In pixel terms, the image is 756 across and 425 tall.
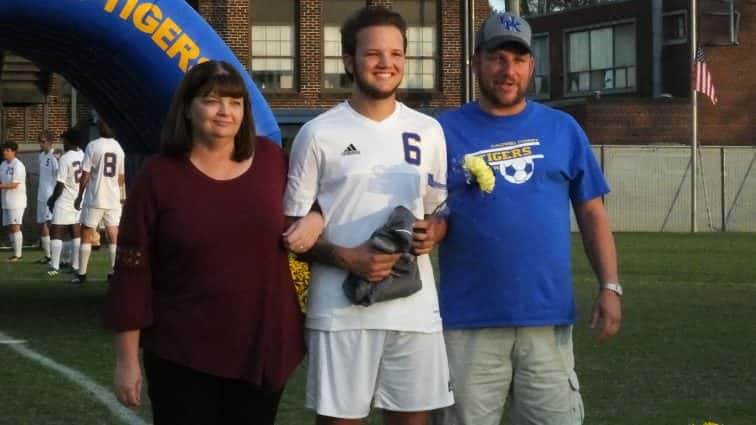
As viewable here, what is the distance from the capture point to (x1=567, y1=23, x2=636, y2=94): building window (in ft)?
175

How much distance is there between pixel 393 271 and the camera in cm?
525

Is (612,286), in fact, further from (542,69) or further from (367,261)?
(542,69)

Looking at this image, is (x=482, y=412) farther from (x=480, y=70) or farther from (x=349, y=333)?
(x=480, y=70)

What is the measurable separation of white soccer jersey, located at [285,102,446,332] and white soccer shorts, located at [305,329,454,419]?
45 mm

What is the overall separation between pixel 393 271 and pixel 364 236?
0.51 feet

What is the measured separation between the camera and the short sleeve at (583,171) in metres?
5.73

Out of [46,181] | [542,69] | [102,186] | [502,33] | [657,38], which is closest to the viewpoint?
[502,33]

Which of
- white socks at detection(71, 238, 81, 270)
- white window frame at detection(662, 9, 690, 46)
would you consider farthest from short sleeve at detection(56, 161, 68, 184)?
white window frame at detection(662, 9, 690, 46)

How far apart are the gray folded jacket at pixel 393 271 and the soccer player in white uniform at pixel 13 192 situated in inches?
A: 791

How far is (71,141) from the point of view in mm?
21000

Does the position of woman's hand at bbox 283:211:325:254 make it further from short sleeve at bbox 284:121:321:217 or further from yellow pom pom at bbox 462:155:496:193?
yellow pom pom at bbox 462:155:496:193

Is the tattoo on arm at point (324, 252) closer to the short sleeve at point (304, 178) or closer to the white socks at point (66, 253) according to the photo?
the short sleeve at point (304, 178)

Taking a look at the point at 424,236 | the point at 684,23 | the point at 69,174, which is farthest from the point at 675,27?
the point at 424,236

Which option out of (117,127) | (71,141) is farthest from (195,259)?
(71,141)
